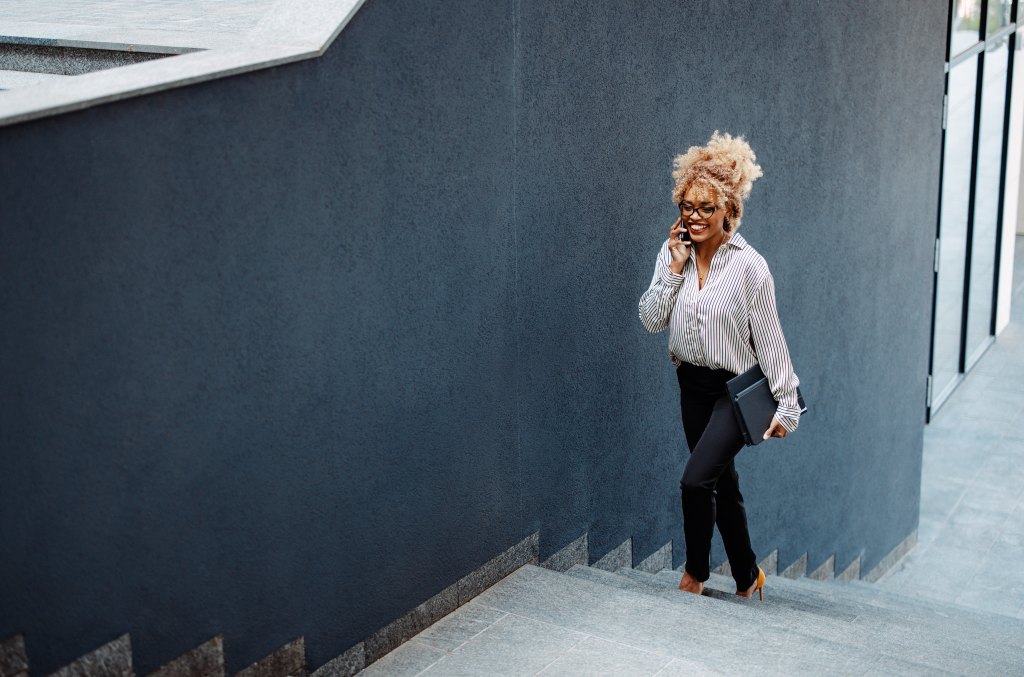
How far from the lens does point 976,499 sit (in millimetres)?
9758

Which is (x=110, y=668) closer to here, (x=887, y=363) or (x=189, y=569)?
(x=189, y=569)

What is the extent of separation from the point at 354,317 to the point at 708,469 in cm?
153

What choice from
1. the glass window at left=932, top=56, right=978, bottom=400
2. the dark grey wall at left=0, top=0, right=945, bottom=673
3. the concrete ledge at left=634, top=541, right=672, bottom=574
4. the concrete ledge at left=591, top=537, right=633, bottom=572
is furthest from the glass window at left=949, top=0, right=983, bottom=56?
the concrete ledge at left=591, top=537, right=633, bottom=572

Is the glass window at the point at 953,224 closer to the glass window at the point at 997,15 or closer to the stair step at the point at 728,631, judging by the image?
the glass window at the point at 997,15

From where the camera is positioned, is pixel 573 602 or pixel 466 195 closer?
pixel 466 195

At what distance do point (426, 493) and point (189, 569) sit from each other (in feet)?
3.25

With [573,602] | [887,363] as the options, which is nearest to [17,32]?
[573,602]

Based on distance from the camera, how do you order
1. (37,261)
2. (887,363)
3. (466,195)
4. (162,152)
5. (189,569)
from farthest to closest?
(887,363) → (466,195) → (189,569) → (162,152) → (37,261)

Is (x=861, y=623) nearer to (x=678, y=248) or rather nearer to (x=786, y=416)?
(x=786, y=416)

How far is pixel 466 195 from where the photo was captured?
396cm

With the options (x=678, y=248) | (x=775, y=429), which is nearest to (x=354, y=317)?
(x=678, y=248)

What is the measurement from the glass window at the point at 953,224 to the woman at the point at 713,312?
6551 millimetres

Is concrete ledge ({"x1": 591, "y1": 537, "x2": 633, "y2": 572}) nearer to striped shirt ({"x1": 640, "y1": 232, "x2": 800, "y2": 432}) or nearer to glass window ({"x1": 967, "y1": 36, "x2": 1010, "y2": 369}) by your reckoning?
striped shirt ({"x1": 640, "y1": 232, "x2": 800, "y2": 432})

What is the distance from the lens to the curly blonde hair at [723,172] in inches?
164
